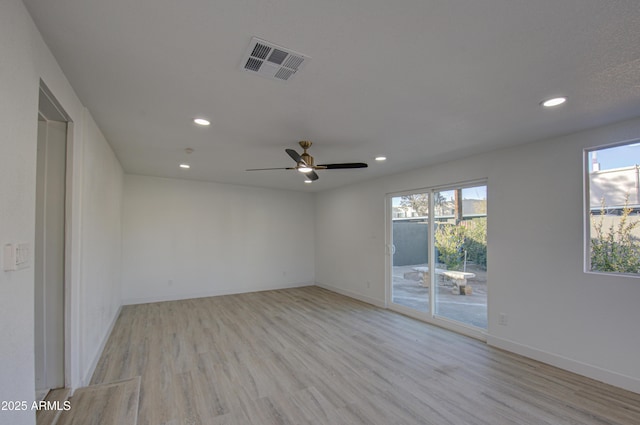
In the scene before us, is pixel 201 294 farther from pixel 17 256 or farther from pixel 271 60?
pixel 271 60

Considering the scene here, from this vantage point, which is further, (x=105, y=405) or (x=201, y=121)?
(x=201, y=121)

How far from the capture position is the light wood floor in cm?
242

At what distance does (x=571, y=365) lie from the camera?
10.4 feet

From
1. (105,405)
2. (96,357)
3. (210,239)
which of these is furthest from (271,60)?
(210,239)

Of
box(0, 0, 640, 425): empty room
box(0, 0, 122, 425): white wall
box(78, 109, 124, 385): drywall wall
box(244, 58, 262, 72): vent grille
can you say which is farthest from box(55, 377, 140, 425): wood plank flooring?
box(244, 58, 262, 72): vent grille

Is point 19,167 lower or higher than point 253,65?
lower

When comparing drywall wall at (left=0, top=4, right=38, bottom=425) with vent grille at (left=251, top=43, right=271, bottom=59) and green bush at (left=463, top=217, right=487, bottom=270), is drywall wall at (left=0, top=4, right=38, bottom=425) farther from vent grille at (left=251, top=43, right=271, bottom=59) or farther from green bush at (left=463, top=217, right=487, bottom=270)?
green bush at (left=463, top=217, right=487, bottom=270)

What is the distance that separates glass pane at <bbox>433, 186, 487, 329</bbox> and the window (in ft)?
3.83

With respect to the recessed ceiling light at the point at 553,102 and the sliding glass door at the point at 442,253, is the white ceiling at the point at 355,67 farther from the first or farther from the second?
the sliding glass door at the point at 442,253

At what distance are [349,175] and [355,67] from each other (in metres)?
3.75

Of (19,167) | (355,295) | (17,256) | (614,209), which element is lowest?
(355,295)

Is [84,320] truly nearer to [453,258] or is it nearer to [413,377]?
[413,377]

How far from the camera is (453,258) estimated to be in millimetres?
4625

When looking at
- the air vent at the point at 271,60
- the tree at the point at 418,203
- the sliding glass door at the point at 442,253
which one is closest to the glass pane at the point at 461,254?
the sliding glass door at the point at 442,253
